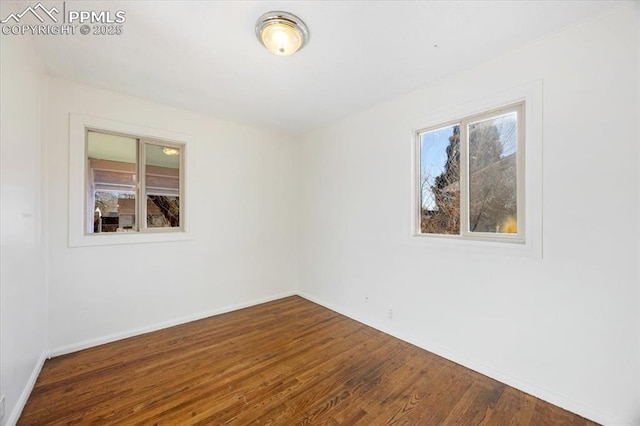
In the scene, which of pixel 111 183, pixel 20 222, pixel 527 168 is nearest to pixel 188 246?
pixel 111 183

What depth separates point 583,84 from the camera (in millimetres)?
1760

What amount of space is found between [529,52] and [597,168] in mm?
1021

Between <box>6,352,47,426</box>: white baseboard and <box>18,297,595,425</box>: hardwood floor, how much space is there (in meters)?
0.04

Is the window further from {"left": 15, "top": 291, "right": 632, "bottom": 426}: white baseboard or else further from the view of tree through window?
{"left": 15, "top": 291, "right": 632, "bottom": 426}: white baseboard

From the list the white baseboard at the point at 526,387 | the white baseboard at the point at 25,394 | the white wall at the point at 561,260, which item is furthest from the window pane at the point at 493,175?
the white baseboard at the point at 25,394

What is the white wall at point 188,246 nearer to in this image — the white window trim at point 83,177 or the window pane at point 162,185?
the white window trim at point 83,177

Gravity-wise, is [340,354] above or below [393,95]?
below

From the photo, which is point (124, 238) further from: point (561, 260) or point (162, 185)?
point (561, 260)

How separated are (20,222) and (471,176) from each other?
3.63 meters

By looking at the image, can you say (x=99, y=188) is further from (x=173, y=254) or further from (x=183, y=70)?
(x=183, y=70)

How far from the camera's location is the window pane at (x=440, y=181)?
257cm

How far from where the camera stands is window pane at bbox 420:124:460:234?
2.57 meters

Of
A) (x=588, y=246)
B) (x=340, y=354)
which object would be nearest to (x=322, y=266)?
(x=340, y=354)

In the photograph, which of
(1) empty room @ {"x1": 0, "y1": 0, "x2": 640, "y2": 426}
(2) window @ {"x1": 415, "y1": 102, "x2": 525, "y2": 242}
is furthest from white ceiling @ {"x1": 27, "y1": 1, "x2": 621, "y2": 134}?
(2) window @ {"x1": 415, "y1": 102, "x2": 525, "y2": 242}
